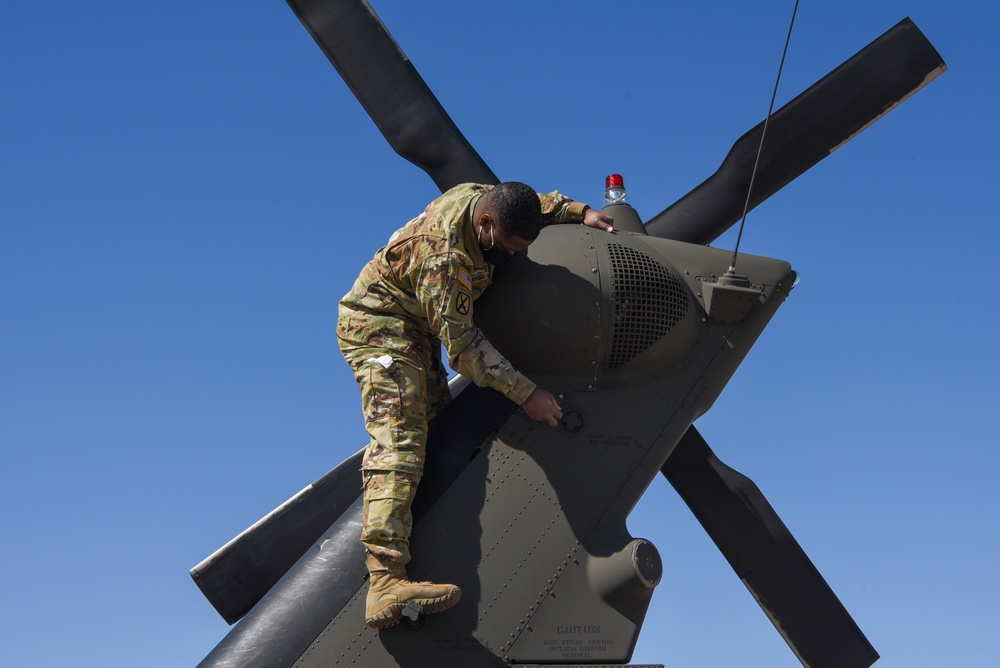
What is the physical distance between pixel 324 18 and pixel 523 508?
109 inches

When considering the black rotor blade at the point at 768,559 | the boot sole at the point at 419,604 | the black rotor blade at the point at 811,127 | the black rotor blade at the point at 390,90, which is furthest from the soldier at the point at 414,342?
the black rotor blade at the point at 811,127

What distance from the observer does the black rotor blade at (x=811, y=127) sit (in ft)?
18.6

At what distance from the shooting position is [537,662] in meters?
4.30

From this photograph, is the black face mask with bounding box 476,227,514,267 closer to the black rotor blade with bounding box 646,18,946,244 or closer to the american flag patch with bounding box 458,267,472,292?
the american flag patch with bounding box 458,267,472,292

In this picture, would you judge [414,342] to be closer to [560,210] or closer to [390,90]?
[560,210]

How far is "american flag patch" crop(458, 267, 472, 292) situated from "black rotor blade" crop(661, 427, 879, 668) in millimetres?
1830

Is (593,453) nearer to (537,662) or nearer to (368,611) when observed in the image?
(537,662)

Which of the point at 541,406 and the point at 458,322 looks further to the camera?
the point at 541,406

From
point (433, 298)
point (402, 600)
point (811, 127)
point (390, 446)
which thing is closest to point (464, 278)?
point (433, 298)

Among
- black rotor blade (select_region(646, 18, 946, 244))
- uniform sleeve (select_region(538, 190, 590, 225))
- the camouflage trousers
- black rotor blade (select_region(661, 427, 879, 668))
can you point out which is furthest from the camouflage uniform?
black rotor blade (select_region(646, 18, 946, 244))

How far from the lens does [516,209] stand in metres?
4.36

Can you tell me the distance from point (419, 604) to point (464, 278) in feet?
4.55

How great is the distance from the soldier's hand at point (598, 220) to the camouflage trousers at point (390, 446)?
118cm

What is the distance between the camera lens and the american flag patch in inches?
171
